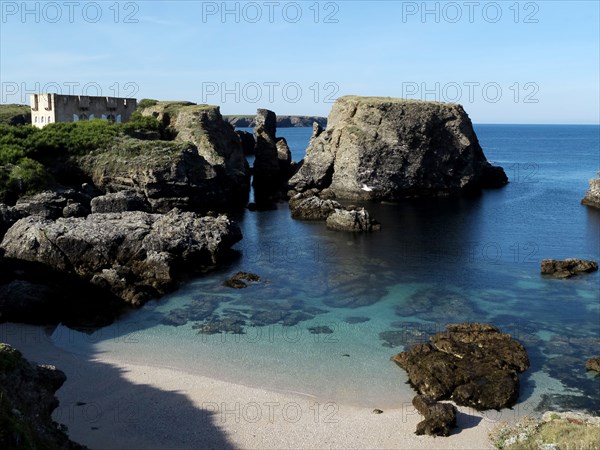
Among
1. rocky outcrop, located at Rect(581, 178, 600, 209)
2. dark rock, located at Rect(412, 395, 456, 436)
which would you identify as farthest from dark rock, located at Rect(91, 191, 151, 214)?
rocky outcrop, located at Rect(581, 178, 600, 209)

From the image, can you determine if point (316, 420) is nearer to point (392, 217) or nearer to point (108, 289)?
point (108, 289)

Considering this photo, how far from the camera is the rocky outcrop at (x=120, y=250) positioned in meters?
40.2

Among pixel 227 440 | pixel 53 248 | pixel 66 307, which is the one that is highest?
pixel 53 248

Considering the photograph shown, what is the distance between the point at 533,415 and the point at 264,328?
51.4 feet

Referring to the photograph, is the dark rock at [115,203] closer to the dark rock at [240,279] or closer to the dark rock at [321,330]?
the dark rock at [240,279]

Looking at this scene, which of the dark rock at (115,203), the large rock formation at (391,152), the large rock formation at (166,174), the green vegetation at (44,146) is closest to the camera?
the dark rock at (115,203)

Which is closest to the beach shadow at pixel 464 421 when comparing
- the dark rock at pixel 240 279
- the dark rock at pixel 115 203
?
the dark rock at pixel 240 279

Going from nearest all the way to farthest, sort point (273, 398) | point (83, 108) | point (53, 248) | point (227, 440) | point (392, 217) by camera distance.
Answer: point (227, 440) → point (273, 398) → point (53, 248) → point (392, 217) → point (83, 108)

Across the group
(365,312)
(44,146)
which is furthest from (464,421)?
(44,146)

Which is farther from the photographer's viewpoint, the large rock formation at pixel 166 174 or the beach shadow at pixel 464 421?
the large rock formation at pixel 166 174

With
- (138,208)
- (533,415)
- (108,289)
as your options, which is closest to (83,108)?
(138,208)

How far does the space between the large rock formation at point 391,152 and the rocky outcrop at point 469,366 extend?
Result: 50299 millimetres

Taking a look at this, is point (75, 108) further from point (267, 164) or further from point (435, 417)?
point (435, 417)

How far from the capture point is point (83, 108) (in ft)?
273
